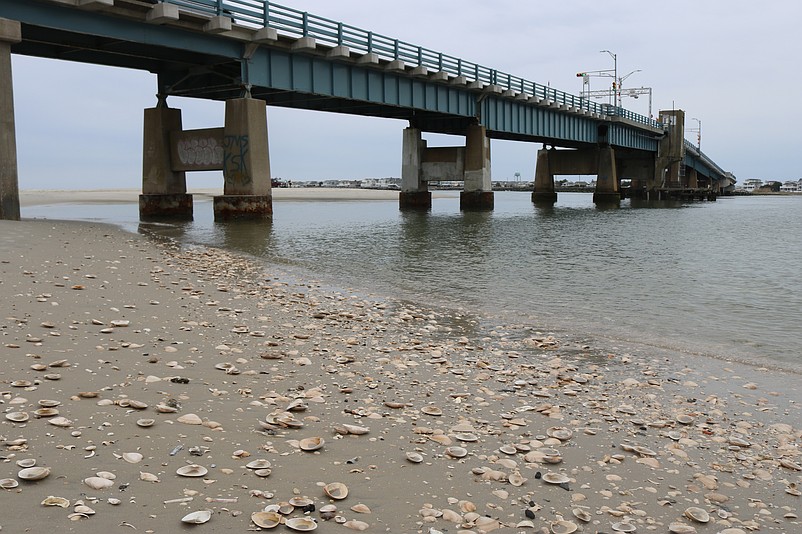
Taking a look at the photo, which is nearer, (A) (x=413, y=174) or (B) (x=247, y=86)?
(B) (x=247, y=86)

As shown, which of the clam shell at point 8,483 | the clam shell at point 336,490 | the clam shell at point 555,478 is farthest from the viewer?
the clam shell at point 555,478

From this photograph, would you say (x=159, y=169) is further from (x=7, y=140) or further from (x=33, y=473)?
(x=33, y=473)

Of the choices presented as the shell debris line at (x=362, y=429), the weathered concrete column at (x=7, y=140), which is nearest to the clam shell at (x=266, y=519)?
the shell debris line at (x=362, y=429)

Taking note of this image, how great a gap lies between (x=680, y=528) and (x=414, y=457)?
184 centimetres

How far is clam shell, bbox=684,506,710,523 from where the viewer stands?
4.23 m

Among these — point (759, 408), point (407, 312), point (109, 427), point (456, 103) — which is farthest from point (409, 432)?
point (456, 103)

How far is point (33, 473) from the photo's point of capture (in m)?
3.97

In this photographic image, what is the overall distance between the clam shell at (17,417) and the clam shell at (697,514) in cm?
464

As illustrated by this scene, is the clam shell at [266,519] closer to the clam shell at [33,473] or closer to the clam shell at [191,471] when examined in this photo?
the clam shell at [191,471]

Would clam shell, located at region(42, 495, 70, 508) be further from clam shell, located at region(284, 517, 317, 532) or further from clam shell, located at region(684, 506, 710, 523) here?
clam shell, located at region(684, 506, 710, 523)

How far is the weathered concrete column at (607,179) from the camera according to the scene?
89312 millimetres

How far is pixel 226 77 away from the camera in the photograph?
38188 mm

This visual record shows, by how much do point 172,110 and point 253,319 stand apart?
120 feet

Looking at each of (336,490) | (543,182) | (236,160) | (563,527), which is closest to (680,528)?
(563,527)
